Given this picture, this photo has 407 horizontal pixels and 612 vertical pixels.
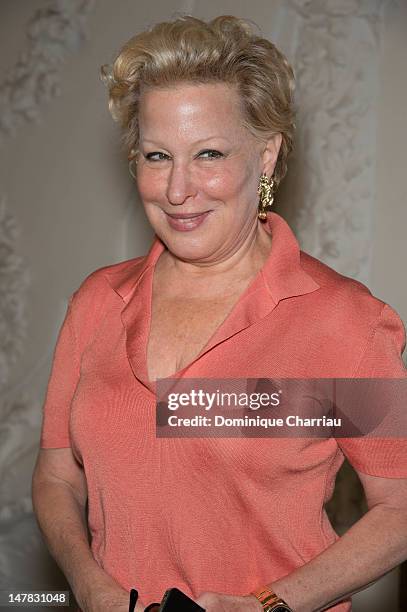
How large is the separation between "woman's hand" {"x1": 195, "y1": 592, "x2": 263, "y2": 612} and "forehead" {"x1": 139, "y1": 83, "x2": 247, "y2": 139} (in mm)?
696

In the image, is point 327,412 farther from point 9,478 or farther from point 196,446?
point 9,478

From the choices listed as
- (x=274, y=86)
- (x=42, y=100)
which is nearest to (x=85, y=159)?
(x=42, y=100)

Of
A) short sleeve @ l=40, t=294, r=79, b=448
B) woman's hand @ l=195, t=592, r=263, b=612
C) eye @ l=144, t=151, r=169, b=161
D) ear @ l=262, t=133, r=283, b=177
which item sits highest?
ear @ l=262, t=133, r=283, b=177

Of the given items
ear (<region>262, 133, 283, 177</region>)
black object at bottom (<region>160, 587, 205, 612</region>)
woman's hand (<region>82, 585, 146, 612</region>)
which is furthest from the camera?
ear (<region>262, 133, 283, 177</region>)

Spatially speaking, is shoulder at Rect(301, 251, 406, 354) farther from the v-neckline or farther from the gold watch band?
the gold watch band

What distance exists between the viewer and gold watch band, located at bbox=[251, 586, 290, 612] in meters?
1.47

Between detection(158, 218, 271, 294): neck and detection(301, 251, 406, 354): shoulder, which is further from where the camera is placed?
detection(158, 218, 271, 294): neck

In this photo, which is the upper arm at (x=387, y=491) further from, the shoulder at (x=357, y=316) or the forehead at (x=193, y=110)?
the forehead at (x=193, y=110)

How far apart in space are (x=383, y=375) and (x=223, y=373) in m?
0.25

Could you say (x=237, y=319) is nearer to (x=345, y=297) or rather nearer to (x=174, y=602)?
(x=345, y=297)

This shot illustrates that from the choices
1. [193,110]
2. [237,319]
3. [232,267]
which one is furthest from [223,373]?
[193,110]

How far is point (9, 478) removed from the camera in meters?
3.19

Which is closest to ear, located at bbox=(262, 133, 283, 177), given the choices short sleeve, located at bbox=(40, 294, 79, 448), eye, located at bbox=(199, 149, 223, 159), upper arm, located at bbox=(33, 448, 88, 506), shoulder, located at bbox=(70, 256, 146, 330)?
eye, located at bbox=(199, 149, 223, 159)

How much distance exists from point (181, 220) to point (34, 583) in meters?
1.84
